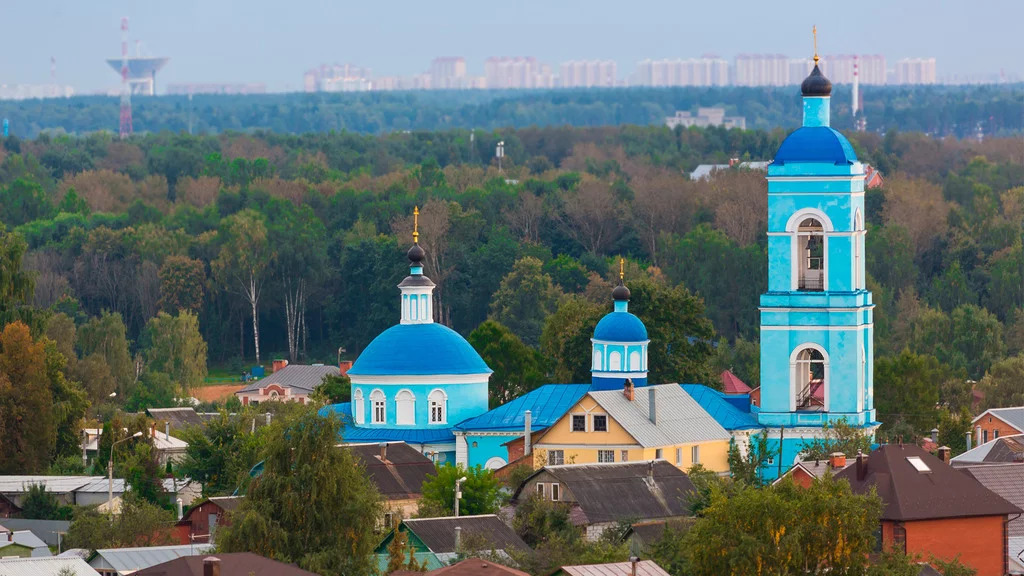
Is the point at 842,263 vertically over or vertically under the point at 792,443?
over

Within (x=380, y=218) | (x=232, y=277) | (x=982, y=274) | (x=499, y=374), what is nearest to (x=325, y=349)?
(x=232, y=277)

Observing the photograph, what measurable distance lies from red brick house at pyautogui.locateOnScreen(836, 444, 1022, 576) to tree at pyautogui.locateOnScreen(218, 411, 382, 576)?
6.56m

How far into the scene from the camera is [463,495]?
143 feet

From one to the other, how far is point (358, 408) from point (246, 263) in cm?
3944

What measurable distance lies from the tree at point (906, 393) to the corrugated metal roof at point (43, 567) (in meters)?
23.3

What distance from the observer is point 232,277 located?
311 ft

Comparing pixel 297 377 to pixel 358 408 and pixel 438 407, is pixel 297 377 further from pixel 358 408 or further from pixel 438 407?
pixel 438 407

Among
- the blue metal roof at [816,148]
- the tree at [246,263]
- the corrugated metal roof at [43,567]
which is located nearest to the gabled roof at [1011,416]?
the blue metal roof at [816,148]

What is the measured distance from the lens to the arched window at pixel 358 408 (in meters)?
54.9

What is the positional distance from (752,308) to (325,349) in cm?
1532

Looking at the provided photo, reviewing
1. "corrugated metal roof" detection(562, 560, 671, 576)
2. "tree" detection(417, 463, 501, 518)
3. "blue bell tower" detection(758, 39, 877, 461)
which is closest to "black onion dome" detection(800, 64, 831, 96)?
"blue bell tower" detection(758, 39, 877, 461)

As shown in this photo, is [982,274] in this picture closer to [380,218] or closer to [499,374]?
[380,218]

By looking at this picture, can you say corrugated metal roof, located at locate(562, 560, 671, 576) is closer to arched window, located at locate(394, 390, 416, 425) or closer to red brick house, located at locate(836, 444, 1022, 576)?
red brick house, located at locate(836, 444, 1022, 576)

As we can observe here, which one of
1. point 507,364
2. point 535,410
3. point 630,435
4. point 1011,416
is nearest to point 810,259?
point 630,435
